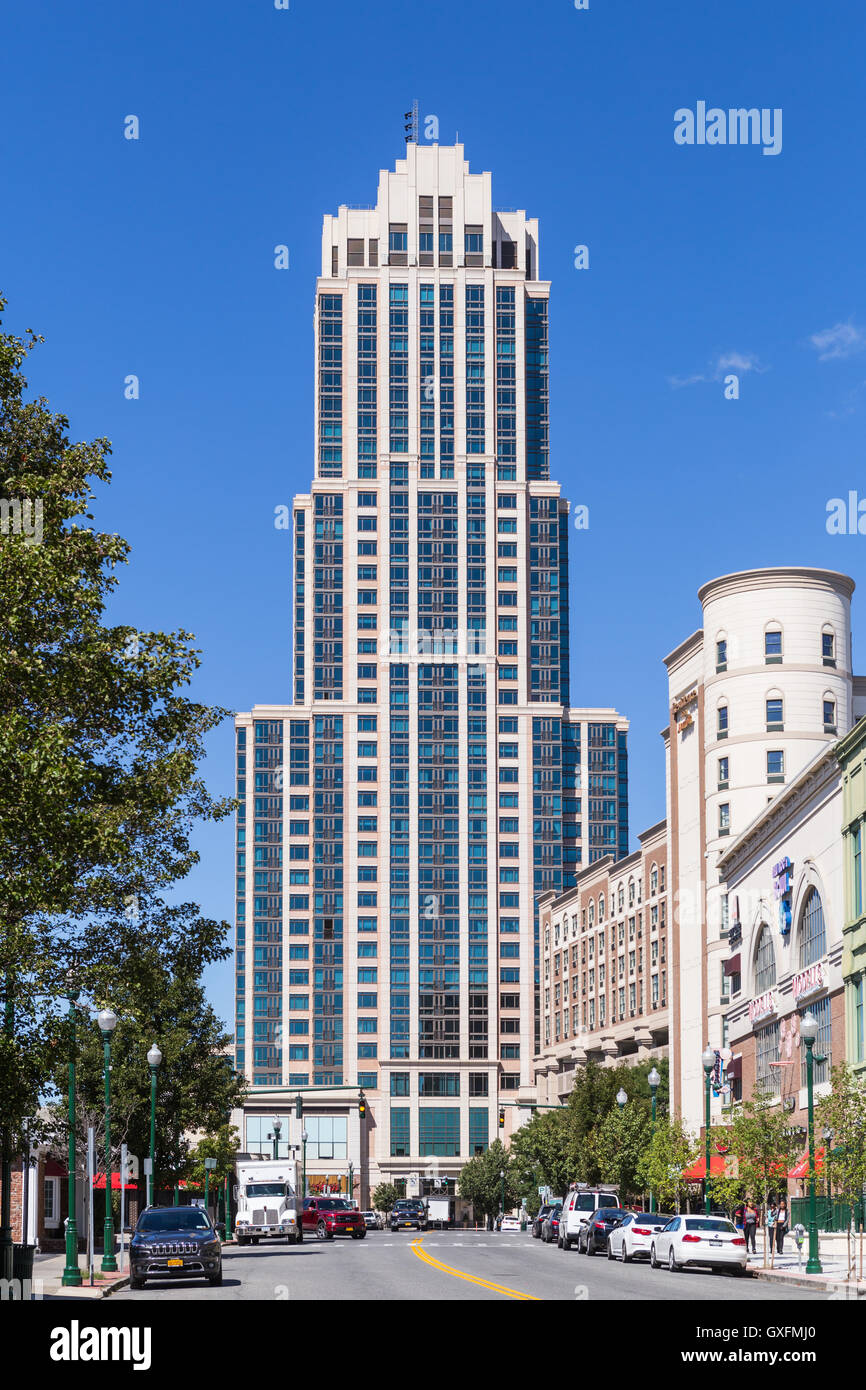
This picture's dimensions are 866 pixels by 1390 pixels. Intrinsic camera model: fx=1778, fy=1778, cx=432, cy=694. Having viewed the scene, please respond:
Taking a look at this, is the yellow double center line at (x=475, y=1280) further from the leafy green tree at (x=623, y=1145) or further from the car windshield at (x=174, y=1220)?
the leafy green tree at (x=623, y=1145)

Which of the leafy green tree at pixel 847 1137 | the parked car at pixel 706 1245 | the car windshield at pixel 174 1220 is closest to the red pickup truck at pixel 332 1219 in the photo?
the parked car at pixel 706 1245

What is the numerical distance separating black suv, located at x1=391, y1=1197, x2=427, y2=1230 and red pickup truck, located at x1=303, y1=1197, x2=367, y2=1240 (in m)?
33.9

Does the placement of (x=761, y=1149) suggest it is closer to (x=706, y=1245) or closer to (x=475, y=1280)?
(x=706, y=1245)

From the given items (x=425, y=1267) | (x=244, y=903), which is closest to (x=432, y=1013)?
(x=244, y=903)

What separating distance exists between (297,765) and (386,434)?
37.8m

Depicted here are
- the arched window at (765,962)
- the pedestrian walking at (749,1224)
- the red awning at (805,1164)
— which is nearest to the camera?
the red awning at (805,1164)

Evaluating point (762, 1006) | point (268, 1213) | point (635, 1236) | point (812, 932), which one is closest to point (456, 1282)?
point (635, 1236)

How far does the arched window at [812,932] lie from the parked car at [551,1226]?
14.8m

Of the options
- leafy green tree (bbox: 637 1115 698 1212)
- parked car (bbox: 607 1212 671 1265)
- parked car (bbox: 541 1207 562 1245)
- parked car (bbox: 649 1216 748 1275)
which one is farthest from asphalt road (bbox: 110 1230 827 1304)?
parked car (bbox: 541 1207 562 1245)

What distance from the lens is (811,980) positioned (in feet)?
214

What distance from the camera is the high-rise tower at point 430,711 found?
18238 cm

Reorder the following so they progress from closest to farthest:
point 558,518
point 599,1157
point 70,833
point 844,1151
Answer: point 70,833 → point 844,1151 → point 599,1157 → point 558,518

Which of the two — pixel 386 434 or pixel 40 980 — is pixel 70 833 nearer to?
pixel 40 980
